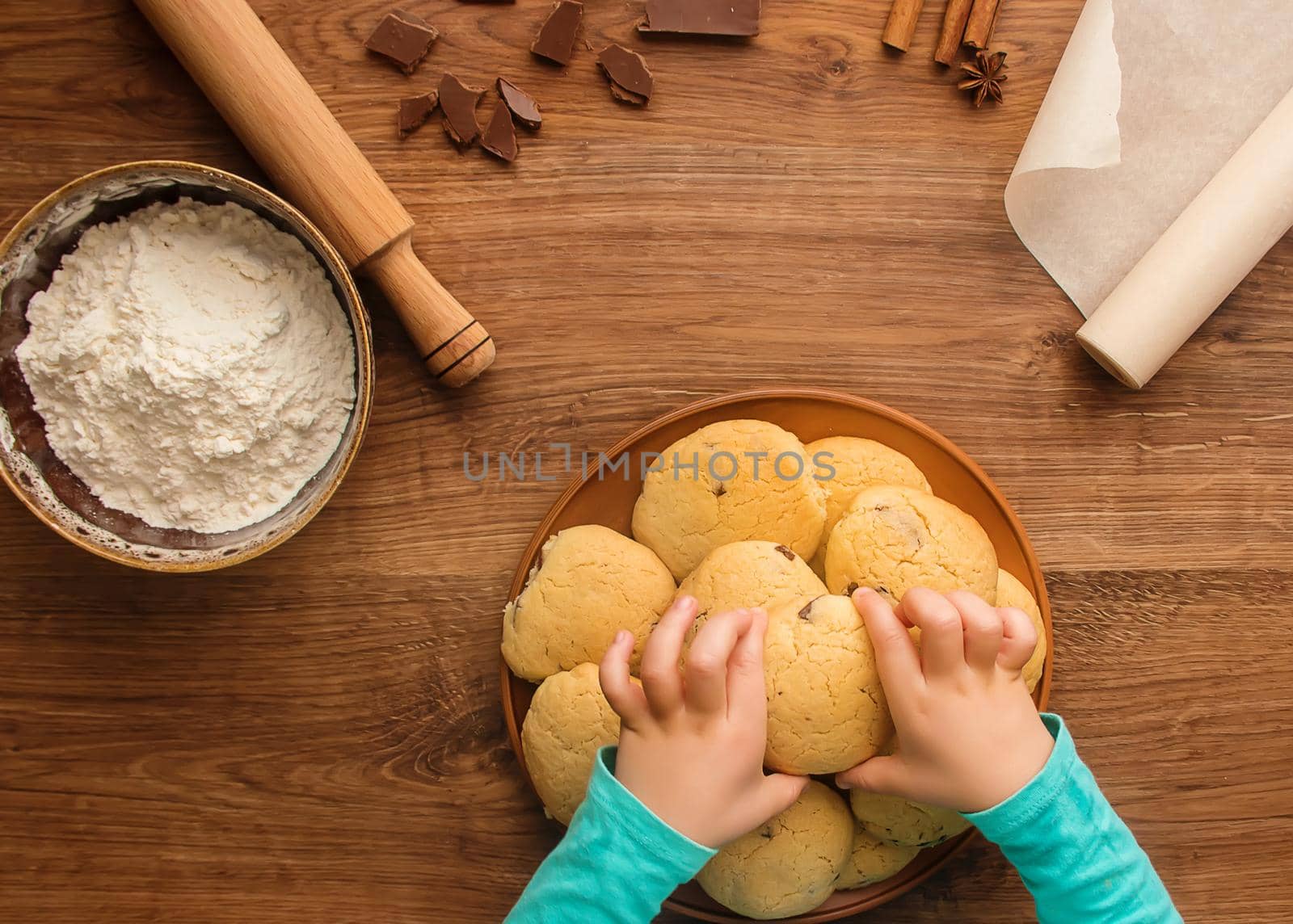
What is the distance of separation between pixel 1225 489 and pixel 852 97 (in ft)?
1.77

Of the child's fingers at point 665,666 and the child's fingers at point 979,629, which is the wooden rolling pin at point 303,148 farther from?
the child's fingers at point 979,629

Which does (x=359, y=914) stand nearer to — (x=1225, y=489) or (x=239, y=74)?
(x=239, y=74)

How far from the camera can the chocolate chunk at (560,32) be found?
0.82 meters

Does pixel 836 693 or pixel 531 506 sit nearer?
pixel 836 693

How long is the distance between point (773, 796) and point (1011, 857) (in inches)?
8.7

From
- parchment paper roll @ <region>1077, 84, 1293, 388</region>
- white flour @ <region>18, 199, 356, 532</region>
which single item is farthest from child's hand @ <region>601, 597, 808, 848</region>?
parchment paper roll @ <region>1077, 84, 1293, 388</region>

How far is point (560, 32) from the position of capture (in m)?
0.82

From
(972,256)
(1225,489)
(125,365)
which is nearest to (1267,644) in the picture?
(1225,489)

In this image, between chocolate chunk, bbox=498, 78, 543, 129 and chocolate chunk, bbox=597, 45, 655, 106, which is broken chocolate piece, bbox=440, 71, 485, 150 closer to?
chocolate chunk, bbox=498, 78, 543, 129

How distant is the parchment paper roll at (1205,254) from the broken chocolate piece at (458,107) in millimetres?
619

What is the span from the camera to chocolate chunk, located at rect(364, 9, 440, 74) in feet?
2.69

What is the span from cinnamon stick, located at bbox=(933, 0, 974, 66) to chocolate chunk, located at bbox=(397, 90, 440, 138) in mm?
487

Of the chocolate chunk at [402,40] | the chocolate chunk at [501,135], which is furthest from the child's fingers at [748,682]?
the chocolate chunk at [402,40]

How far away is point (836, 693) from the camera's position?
0.62 metres
